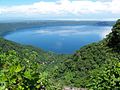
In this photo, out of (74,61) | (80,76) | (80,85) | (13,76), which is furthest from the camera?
(74,61)

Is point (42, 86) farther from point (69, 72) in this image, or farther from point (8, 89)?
point (69, 72)

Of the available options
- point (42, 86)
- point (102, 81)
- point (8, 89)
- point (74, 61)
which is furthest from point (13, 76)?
point (74, 61)

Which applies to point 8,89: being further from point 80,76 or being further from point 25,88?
point 80,76

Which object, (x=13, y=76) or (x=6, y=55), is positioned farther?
(x=6, y=55)

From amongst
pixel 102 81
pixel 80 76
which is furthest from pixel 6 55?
pixel 80 76

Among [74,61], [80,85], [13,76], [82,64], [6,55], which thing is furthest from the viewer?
[74,61]

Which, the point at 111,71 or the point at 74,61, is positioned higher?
the point at 111,71

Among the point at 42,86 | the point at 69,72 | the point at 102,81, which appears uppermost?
the point at 42,86

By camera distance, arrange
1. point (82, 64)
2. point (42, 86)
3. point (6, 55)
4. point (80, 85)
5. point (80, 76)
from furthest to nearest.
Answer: point (82, 64) < point (80, 76) < point (80, 85) < point (6, 55) < point (42, 86)

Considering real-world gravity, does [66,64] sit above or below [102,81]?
below
